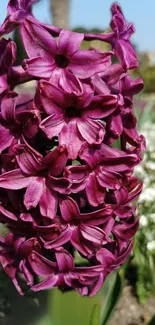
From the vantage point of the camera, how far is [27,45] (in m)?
1.13

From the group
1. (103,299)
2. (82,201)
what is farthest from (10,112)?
(103,299)

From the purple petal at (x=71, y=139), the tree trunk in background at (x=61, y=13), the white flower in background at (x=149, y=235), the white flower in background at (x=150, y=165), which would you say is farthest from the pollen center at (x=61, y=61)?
the tree trunk in background at (x=61, y=13)

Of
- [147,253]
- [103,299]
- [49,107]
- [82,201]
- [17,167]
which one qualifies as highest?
[49,107]

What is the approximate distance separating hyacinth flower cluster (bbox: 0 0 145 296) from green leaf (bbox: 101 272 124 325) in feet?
0.88

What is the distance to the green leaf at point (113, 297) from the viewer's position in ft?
5.01

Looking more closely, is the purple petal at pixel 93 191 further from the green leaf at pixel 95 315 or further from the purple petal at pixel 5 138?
the green leaf at pixel 95 315

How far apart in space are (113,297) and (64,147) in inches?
23.9

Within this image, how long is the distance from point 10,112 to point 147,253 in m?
2.12

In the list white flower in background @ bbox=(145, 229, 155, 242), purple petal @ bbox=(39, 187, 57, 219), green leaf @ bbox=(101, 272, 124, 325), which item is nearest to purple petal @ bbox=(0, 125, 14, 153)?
purple petal @ bbox=(39, 187, 57, 219)

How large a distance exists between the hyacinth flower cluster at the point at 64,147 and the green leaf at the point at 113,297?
10.5 inches

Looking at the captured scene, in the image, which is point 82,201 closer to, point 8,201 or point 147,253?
point 8,201

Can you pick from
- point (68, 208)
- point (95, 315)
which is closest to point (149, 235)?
point (95, 315)

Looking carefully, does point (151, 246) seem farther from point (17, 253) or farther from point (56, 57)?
point (56, 57)

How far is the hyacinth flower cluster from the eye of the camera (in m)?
1.12
